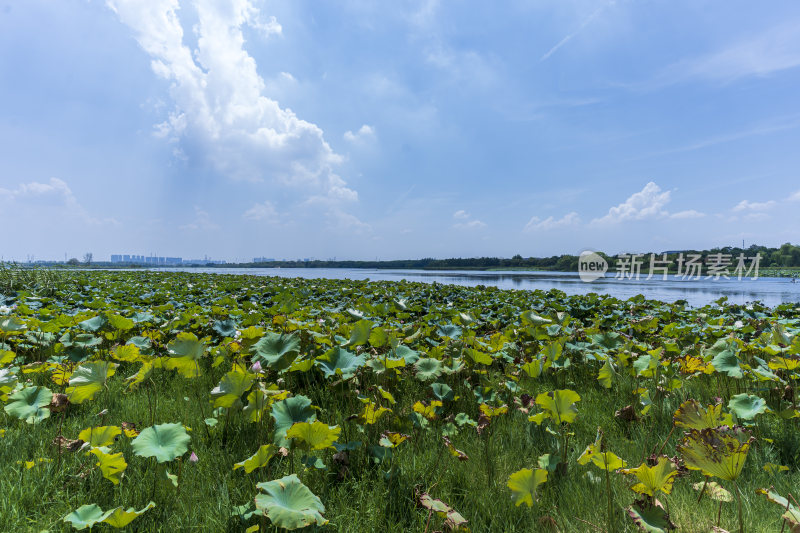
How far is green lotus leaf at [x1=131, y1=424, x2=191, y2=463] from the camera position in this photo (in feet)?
4.99

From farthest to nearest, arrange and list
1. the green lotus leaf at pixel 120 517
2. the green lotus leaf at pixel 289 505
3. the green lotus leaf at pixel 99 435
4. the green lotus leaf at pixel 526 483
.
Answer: the green lotus leaf at pixel 99 435, the green lotus leaf at pixel 526 483, the green lotus leaf at pixel 120 517, the green lotus leaf at pixel 289 505

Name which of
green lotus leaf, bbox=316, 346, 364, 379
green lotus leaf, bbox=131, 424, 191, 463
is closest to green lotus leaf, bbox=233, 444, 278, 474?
green lotus leaf, bbox=131, 424, 191, 463

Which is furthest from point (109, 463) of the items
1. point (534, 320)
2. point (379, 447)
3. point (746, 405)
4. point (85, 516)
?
point (534, 320)

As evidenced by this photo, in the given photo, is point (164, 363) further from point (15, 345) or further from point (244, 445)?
point (15, 345)

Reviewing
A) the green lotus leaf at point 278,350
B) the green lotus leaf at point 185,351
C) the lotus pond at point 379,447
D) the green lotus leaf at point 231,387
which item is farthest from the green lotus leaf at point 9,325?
the green lotus leaf at point 231,387

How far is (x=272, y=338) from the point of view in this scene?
97.0 inches

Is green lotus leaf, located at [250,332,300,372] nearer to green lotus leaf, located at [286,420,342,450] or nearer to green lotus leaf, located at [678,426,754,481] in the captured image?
green lotus leaf, located at [286,420,342,450]

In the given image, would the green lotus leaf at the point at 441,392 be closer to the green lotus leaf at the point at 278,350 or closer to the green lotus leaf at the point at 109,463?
the green lotus leaf at the point at 278,350

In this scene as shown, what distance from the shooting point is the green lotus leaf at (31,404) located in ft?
7.01

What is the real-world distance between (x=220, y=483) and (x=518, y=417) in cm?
190

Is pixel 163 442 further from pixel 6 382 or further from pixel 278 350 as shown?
pixel 6 382

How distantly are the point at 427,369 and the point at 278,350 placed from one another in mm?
1085

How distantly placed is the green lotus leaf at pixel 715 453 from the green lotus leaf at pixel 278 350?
2.04 m

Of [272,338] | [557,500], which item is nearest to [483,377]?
[557,500]
